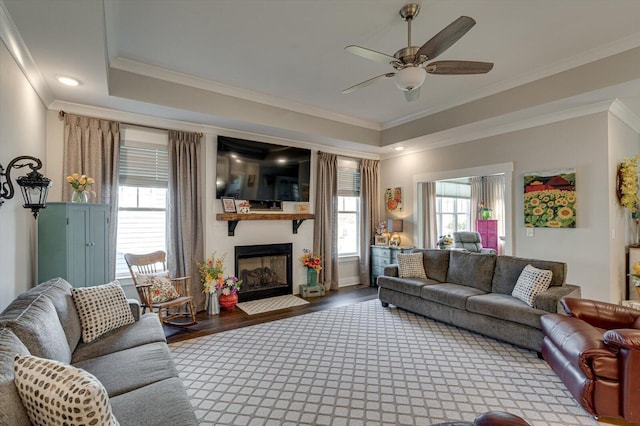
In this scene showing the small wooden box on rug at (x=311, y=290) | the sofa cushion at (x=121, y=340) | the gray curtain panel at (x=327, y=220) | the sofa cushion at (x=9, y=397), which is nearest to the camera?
the sofa cushion at (x=9, y=397)

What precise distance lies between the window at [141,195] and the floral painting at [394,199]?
4172 mm

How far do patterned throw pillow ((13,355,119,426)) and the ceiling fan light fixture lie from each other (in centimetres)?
269

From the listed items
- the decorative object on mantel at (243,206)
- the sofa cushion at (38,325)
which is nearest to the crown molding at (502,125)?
the decorative object on mantel at (243,206)

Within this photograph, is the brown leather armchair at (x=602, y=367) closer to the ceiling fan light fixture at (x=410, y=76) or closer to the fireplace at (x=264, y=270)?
the ceiling fan light fixture at (x=410, y=76)

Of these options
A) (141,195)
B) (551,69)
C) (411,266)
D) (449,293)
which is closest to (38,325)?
(141,195)

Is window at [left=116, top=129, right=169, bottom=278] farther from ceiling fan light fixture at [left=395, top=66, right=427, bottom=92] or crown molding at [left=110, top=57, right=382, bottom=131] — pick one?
ceiling fan light fixture at [left=395, top=66, right=427, bottom=92]

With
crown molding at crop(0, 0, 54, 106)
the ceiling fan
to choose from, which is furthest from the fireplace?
the ceiling fan

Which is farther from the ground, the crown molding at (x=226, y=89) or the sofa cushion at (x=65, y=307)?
the crown molding at (x=226, y=89)

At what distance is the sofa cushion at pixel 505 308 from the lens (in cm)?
308

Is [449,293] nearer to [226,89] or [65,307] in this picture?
[65,307]

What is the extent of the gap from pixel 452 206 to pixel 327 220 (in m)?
4.82

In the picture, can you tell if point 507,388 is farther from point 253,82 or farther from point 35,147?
point 35,147

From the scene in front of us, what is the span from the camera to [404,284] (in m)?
4.37

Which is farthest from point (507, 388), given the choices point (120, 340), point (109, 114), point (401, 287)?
point (109, 114)
